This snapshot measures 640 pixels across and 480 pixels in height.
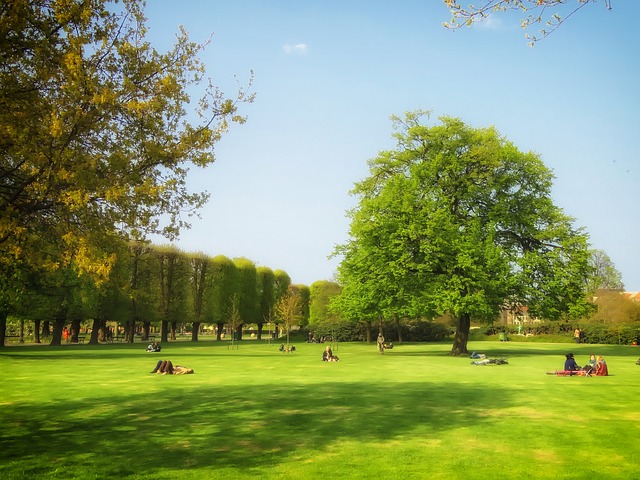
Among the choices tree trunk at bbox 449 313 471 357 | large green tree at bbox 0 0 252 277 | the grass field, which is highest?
large green tree at bbox 0 0 252 277

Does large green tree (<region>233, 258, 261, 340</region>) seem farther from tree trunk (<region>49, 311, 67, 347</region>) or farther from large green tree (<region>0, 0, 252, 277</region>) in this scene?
large green tree (<region>0, 0, 252, 277</region>)

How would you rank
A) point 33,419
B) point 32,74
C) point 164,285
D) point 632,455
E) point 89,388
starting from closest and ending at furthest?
1. point 632,455
2. point 32,74
3. point 33,419
4. point 89,388
5. point 164,285

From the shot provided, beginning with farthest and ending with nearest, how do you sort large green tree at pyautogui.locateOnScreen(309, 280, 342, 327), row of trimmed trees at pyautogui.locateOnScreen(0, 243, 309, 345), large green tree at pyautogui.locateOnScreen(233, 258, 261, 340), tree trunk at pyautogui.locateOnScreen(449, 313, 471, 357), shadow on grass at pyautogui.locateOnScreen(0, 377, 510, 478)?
1. large green tree at pyautogui.locateOnScreen(309, 280, 342, 327)
2. large green tree at pyautogui.locateOnScreen(233, 258, 261, 340)
3. row of trimmed trees at pyautogui.locateOnScreen(0, 243, 309, 345)
4. tree trunk at pyautogui.locateOnScreen(449, 313, 471, 357)
5. shadow on grass at pyautogui.locateOnScreen(0, 377, 510, 478)

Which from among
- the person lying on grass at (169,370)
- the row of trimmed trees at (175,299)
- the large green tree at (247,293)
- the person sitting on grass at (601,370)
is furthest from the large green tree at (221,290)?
the person sitting on grass at (601,370)

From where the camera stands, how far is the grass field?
11312 millimetres

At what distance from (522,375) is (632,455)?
56.2 feet

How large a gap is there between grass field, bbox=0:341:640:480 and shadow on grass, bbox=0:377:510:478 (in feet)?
0.14

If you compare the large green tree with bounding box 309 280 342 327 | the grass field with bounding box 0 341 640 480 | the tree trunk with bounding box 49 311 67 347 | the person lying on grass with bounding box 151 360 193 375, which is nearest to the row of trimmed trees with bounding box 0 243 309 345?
the tree trunk with bounding box 49 311 67 347

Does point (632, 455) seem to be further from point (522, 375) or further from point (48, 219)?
point (522, 375)

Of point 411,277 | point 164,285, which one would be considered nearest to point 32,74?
point 411,277

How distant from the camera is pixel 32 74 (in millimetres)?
13055

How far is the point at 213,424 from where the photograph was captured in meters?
15.7

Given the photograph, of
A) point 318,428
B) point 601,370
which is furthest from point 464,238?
point 318,428

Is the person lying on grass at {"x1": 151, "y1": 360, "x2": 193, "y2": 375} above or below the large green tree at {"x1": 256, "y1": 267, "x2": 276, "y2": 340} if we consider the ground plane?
below
